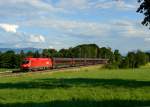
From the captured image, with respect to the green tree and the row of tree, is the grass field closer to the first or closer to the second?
the green tree

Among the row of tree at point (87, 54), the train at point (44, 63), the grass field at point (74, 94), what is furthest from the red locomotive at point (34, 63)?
the grass field at point (74, 94)

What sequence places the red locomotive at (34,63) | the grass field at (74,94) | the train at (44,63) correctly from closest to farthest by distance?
the grass field at (74,94)
the red locomotive at (34,63)
the train at (44,63)

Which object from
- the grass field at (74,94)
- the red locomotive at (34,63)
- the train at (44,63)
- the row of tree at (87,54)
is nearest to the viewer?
the grass field at (74,94)

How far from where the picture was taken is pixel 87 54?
598 ft

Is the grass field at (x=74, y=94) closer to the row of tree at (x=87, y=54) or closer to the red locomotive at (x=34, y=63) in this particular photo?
the red locomotive at (x=34, y=63)

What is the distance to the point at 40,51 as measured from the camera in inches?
5531

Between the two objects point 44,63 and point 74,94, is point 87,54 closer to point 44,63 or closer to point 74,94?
point 44,63

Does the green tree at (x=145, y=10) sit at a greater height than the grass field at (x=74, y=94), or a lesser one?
greater

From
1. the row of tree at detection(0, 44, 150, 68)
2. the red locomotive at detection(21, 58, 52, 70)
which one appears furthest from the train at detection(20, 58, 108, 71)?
the row of tree at detection(0, 44, 150, 68)

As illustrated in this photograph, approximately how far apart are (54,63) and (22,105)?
76.5 metres

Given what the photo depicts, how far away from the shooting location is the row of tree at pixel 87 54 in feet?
370

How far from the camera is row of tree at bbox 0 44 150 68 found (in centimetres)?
11262

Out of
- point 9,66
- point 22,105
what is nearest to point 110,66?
point 9,66

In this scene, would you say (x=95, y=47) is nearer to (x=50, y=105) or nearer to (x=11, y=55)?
(x=11, y=55)
